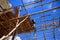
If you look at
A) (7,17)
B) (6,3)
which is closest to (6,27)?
(7,17)

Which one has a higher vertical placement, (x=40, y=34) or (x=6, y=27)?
(x=6, y=27)

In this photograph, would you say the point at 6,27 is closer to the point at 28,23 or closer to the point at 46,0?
the point at 28,23

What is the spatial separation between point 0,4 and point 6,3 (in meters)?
0.49

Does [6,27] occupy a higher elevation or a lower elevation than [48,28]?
higher

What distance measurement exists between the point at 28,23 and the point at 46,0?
1.56 meters

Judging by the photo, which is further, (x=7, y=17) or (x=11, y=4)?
(x=11, y=4)

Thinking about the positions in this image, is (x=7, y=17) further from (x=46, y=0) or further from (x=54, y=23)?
(x=54, y=23)

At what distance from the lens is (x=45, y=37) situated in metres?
9.77

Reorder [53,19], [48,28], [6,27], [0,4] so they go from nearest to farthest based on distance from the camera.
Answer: [0,4]
[6,27]
[53,19]
[48,28]

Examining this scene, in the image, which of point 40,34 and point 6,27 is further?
point 40,34

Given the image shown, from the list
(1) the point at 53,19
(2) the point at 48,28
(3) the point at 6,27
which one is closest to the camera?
(3) the point at 6,27

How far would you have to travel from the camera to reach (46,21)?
358 inches

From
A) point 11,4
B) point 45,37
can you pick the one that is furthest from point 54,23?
point 11,4

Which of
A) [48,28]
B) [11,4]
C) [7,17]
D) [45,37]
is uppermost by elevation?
[11,4]
